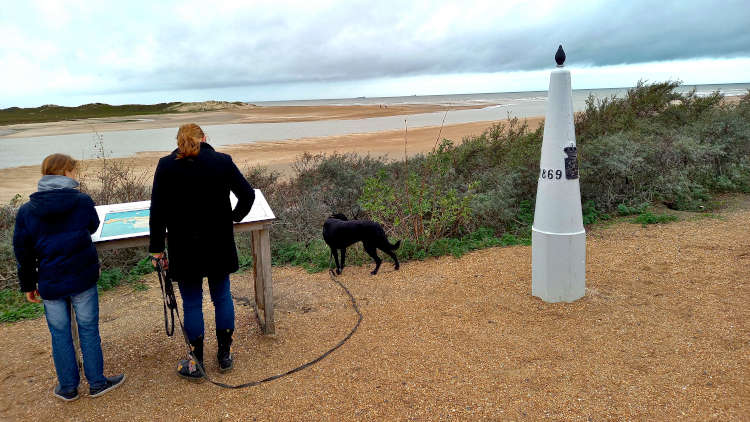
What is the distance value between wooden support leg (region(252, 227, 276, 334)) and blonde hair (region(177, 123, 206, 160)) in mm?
1123

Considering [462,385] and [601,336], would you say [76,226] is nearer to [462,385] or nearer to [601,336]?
[462,385]

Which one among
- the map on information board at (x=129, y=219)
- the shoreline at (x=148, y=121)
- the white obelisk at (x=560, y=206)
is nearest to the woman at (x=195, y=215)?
the map on information board at (x=129, y=219)

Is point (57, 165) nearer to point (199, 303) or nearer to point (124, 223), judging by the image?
point (124, 223)

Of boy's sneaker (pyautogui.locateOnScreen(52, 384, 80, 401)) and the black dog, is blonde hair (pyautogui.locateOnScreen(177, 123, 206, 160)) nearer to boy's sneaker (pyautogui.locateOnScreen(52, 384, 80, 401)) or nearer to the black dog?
boy's sneaker (pyautogui.locateOnScreen(52, 384, 80, 401))

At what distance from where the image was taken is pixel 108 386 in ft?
12.2

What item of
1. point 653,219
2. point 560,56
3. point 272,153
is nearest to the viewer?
point 560,56

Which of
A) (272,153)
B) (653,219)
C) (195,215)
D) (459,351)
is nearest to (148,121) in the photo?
(272,153)

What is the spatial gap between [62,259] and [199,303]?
37.7 inches

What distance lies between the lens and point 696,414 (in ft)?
10.0

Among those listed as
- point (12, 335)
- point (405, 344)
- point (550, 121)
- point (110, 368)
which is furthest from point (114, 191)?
point (550, 121)

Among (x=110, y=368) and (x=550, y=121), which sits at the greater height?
(x=550, y=121)

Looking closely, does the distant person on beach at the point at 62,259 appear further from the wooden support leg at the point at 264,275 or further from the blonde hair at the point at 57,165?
the wooden support leg at the point at 264,275

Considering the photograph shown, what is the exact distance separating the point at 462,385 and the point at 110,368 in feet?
9.41

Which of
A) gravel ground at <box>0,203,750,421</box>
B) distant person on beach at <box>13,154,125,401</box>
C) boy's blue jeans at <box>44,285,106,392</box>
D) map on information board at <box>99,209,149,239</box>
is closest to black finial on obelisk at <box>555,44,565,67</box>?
gravel ground at <box>0,203,750,421</box>
